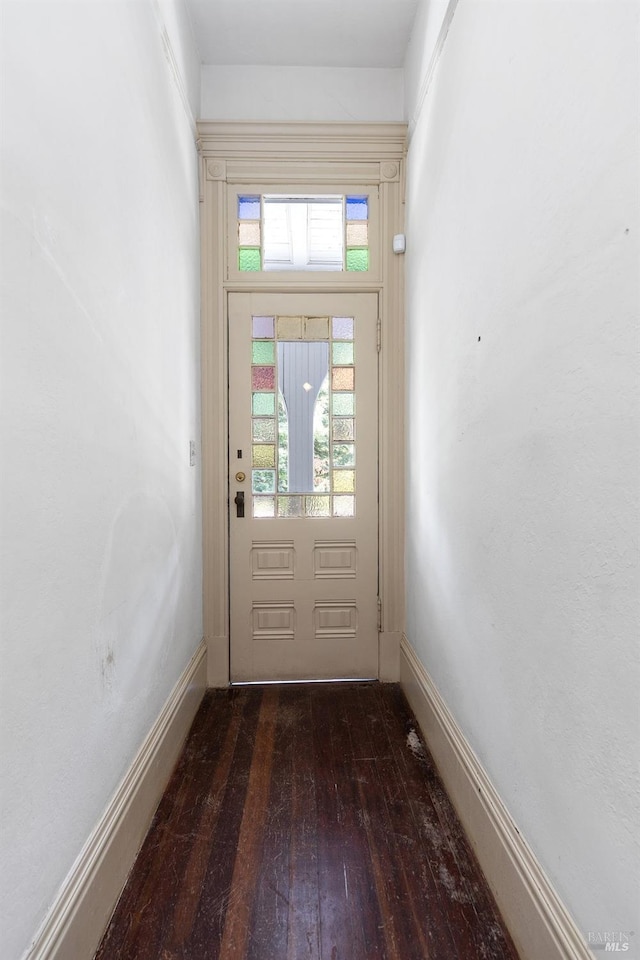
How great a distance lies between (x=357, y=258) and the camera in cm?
285

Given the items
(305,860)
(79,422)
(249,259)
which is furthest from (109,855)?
(249,259)

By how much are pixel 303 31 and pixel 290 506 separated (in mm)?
2420

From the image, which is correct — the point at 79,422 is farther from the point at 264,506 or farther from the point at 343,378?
the point at 343,378

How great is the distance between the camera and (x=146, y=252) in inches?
71.6

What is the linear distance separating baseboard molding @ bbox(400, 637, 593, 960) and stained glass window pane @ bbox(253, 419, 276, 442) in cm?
154

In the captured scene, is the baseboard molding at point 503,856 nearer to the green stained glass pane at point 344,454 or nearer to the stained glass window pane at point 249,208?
the green stained glass pane at point 344,454

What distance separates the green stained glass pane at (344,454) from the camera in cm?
286

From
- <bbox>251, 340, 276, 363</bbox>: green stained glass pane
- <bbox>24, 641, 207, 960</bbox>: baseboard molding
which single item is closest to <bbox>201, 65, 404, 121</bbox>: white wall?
<bbox>251, 340, 276, 363</bbox>: green stained glass pane

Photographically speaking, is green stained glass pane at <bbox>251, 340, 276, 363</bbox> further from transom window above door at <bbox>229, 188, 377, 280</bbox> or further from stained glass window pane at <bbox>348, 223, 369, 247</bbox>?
stained glass window pane at <bbox>348, 223, 369, 247</bbox>

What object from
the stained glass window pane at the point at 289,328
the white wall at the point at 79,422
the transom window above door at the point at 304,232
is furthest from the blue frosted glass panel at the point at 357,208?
the white wall at the point at 79,422

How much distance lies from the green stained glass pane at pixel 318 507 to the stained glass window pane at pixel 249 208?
1.61m

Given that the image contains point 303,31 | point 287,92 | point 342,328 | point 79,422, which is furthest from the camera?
point 342,328

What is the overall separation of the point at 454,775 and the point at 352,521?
1381 mm

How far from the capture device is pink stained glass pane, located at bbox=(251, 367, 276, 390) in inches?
111
